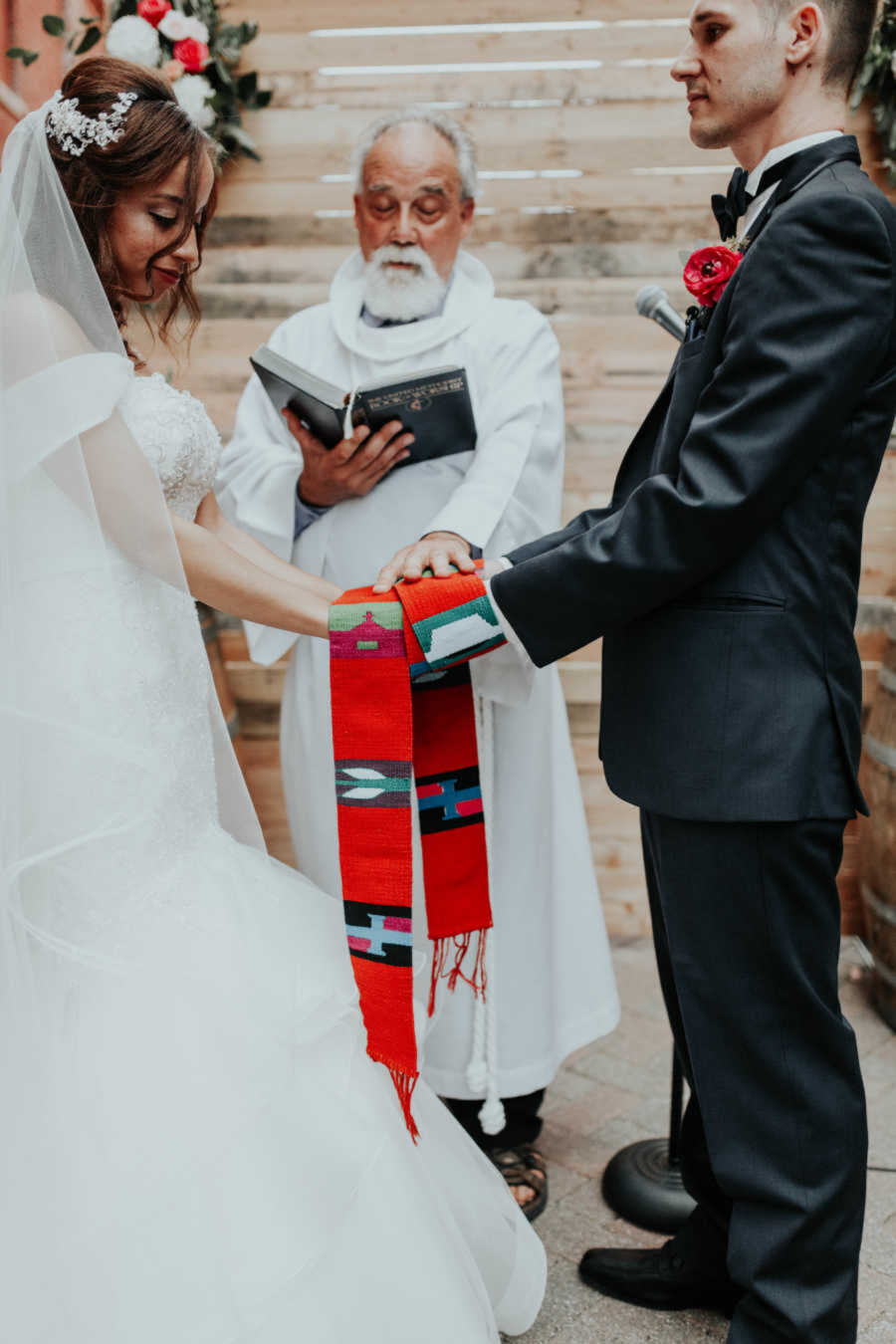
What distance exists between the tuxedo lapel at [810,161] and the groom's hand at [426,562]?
2.06 feet

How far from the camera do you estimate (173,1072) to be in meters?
1.51

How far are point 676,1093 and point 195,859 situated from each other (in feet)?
3.72

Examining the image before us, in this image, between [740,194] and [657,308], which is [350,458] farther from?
[740,194]

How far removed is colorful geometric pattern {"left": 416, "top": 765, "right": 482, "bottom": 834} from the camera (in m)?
1.93

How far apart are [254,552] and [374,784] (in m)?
0.57

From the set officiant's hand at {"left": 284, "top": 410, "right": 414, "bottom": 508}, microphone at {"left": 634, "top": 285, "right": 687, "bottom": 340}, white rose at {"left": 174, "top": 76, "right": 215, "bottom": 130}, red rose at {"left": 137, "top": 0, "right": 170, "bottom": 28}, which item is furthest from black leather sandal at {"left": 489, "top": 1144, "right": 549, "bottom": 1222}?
red rose at {"left": 137, "top": 0, "right": 170, "bottom": 28}

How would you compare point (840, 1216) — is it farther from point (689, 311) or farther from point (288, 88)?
point (288, 88)

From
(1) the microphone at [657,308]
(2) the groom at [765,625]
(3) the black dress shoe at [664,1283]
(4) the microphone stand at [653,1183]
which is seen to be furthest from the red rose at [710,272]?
(3) the black dress shoe at [664,1283]

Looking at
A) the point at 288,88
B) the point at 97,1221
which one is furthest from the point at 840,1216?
the point at 288,88

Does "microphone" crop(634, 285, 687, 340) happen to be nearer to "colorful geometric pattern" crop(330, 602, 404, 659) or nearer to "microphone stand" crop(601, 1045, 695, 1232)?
"colorful geometric pattern" crop(330, 602, 404, 659)

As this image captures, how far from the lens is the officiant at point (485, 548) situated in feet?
7.82

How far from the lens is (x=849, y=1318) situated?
1661mm

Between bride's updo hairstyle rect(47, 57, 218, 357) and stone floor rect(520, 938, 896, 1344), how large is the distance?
6.18 feet

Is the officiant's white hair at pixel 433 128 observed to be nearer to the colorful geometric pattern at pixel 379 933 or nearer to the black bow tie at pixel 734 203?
the black bow tie at pixel 734 203
